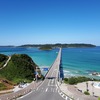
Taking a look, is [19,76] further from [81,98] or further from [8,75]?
[81,98]

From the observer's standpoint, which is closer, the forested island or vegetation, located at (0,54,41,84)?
the forested island

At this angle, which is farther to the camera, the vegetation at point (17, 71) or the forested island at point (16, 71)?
the vegetation at point (17, 71)

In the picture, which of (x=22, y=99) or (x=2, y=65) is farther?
(x=2, y=65)

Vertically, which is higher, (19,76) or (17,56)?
(17,56)

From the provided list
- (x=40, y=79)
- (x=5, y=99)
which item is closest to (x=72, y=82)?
(x=40, y=79)

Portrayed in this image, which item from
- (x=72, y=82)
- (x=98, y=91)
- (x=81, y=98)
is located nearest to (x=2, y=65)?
(x=72, y=82)

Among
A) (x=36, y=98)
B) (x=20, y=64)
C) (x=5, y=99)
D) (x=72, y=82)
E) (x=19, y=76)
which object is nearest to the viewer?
(x=5, y=99)

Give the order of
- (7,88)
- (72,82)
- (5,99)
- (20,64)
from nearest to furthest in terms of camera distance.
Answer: (5,99)
(7,88)
(72,82)
(20,64)

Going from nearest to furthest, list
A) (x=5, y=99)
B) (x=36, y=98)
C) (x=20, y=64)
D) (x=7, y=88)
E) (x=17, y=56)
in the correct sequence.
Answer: (x=5, y=99), (x=36, y=98), (x=7, y=88), (x=20, y=64), (x=17, y=56)

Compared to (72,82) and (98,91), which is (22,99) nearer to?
(98,91)

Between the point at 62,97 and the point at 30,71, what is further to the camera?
the point at 30,71
